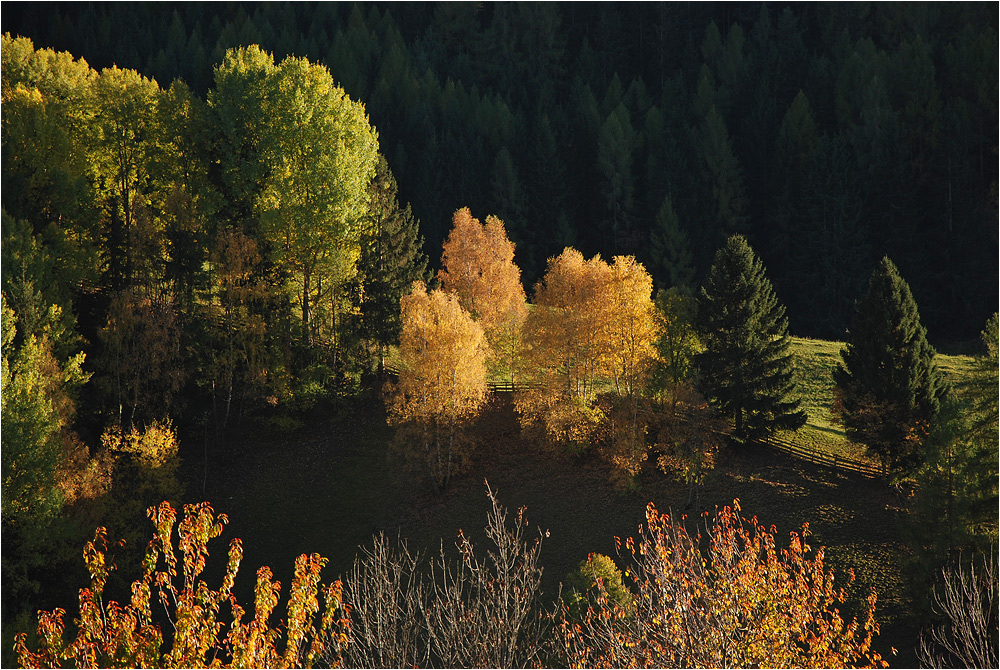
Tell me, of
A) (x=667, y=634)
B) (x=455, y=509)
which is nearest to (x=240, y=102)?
(x=455, y=509)

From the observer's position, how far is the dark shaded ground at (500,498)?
30.4 meters

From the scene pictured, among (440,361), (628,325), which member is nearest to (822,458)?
(628,325)

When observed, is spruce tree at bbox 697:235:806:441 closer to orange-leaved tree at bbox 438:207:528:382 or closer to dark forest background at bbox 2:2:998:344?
orange-leaved tree at bbox 438:207:528:382

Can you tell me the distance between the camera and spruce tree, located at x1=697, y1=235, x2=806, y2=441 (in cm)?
3434

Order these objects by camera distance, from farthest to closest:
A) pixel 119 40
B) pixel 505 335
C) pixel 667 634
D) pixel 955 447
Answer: pixel 119 40 < pixel 505 335 < pixel 955 447 < pixel 667 634

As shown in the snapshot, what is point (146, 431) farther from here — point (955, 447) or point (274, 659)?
point (955, 447)

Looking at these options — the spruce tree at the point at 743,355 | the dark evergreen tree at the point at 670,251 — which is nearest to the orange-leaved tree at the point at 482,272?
the spruce tree at the point at 743,355

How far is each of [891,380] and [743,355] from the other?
543 cm

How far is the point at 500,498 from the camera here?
33781mm

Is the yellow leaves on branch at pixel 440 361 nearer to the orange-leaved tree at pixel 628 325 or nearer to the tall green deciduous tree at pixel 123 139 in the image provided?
the orange-leaved tree at pixel 628 325

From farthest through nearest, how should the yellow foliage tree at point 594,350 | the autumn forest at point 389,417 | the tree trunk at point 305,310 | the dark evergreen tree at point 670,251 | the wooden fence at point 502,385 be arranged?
the dark evergreen tree at point 670,251 → the tree trunk at point 305,310 → the wooden fence at point 502,385 → the yellow foliage tree at point 594,350 → the autumn forest at point 389,417

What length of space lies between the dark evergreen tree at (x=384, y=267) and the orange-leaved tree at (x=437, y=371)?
4.49 meters

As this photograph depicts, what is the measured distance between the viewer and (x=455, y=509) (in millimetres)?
33812

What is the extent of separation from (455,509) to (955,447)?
1756 cm
